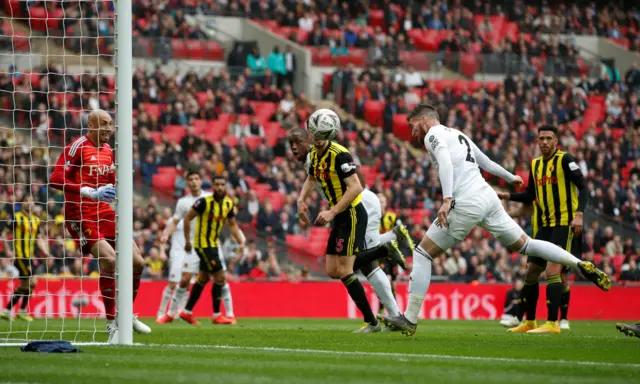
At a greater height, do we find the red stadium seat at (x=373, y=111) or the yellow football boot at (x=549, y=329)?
the red stadium seat at (x=373, y=111)

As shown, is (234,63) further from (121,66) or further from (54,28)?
(121,66)

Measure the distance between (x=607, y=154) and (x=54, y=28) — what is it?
15.3 m

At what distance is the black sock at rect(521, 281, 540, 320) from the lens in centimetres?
1287

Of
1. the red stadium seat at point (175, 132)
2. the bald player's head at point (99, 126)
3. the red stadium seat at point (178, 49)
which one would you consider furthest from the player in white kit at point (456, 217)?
the red stadium seat at point (178, 49)

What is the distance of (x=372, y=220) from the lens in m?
14.0

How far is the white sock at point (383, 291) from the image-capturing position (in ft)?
38.1

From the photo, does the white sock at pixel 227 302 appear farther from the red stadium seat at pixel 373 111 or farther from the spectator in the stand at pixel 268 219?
the red stadium seat at pixel 373 111

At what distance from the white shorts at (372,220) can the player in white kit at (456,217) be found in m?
2.47

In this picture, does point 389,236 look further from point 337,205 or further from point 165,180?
point 165,180

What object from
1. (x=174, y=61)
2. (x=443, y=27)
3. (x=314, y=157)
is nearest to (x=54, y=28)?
(x=174, y=61)

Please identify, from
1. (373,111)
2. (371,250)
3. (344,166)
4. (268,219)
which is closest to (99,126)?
(344,166)

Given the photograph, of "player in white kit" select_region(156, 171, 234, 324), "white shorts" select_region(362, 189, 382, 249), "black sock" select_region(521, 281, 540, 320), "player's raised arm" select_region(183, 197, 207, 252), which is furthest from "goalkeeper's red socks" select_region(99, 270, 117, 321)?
"player in white kit" select_region(156, 171, 234, 324)

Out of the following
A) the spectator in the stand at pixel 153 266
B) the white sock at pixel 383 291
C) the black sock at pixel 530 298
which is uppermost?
the white sock at pixel 383 291

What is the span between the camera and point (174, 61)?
3031 centimetres
